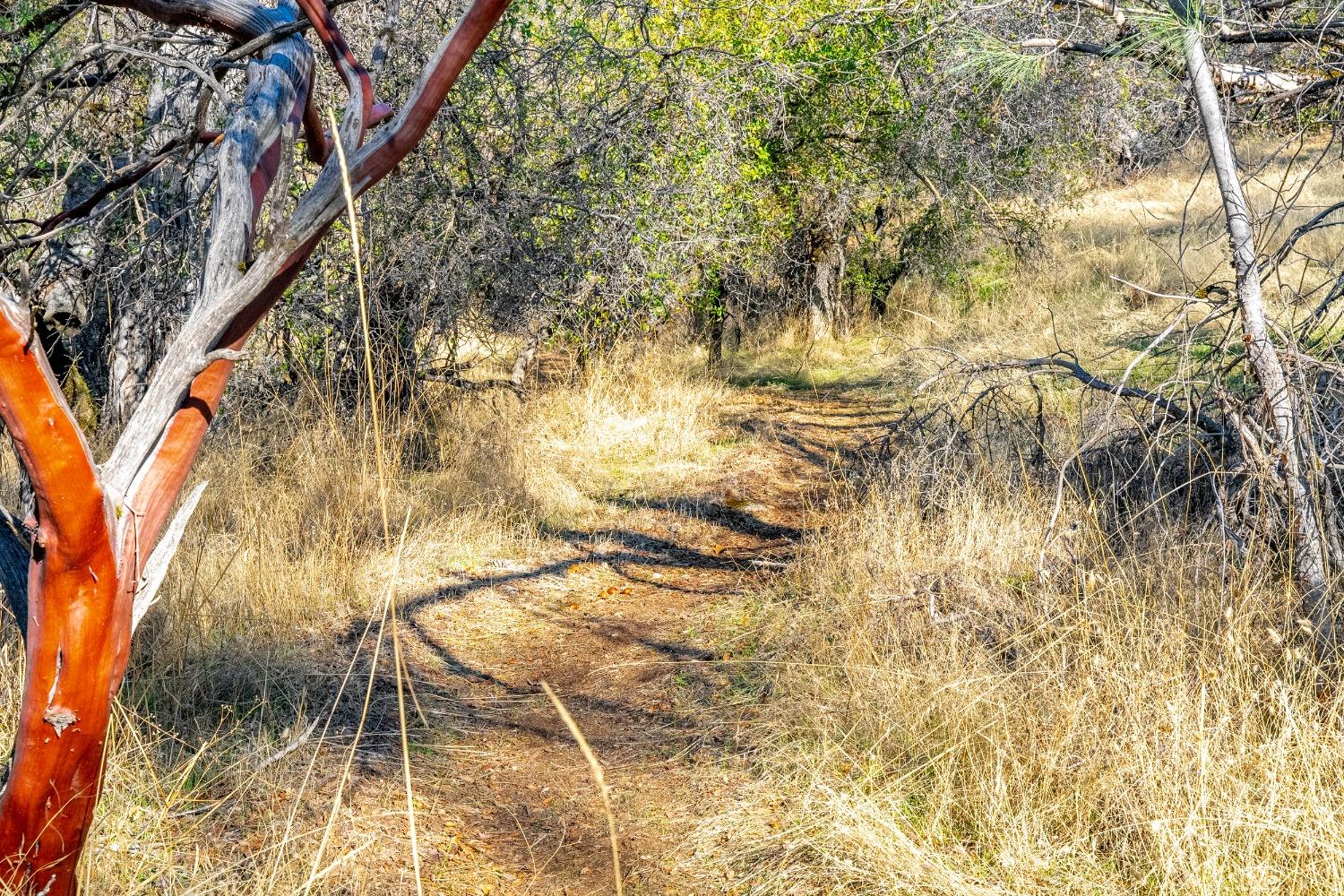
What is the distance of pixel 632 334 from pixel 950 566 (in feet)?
21.0

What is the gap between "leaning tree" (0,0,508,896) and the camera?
1.92 metres

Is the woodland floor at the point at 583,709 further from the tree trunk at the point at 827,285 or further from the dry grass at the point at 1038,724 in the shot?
the tree trunk at the point at 827,285

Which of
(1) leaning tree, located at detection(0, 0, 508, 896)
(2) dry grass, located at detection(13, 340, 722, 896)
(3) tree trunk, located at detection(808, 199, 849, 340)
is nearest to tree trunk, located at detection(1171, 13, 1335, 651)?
(1) leaning tree, located at detection(0, 0, 508, 896)

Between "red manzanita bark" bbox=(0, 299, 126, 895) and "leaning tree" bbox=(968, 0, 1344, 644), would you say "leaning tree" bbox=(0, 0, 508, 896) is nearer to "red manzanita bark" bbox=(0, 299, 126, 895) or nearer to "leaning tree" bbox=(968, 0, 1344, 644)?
"red manzanita bark" bbox=(0, 299, 126, 895)

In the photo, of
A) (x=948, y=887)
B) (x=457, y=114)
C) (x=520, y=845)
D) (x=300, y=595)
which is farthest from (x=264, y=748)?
(x=457, y=114)

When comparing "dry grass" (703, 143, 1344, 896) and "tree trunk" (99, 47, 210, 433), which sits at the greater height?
"tree trunk" (99, 47, 210, 433)

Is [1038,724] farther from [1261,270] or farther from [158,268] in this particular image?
[158,268]

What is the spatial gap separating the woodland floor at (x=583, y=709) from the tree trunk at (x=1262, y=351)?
199cm

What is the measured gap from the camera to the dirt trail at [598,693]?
11.1ft

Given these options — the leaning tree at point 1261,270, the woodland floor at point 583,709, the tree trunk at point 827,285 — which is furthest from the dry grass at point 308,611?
the tree trunk at point 827,285

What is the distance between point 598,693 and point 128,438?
110 inches

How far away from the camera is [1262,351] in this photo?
348 cm

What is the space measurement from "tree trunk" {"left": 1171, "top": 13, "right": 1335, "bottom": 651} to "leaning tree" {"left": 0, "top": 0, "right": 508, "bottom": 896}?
2531 millimetres

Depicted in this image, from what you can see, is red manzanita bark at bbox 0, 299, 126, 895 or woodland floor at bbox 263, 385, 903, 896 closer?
red manzanita bark at bbox 0, 299, 126, 895
